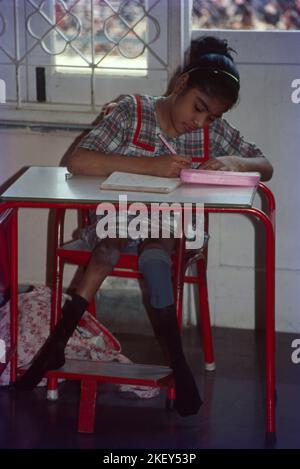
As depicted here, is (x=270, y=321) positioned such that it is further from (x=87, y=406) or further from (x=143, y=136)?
(x=143, y=136)

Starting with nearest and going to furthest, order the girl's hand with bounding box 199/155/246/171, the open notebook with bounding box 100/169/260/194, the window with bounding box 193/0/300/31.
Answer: the open notebook with bounding box 100/169/260/194 → the girl's hand with bounding box 199/155/246/171 → the window with bounding box 193/0/300/31

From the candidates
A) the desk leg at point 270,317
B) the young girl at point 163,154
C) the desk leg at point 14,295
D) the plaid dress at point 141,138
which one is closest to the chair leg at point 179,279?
the young girl at point 163,154

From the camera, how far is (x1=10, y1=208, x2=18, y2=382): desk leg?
8.73 ft

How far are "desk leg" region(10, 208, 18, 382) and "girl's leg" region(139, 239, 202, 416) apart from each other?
40 cm

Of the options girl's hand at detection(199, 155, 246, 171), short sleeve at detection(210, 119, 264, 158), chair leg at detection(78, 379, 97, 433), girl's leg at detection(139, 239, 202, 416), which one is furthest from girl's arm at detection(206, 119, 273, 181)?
chair leg at detection(78, 379, 97, 433)

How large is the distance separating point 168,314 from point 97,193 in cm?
41

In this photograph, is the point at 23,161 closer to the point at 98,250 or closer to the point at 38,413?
the point at 98,250

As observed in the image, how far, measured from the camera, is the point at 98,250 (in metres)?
2.62

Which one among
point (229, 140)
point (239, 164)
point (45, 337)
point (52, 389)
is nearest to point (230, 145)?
point (229, 140)

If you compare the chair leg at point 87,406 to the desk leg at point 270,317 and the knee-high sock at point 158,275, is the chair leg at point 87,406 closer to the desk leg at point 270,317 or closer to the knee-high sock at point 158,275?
the knee-high sock at point 158,275

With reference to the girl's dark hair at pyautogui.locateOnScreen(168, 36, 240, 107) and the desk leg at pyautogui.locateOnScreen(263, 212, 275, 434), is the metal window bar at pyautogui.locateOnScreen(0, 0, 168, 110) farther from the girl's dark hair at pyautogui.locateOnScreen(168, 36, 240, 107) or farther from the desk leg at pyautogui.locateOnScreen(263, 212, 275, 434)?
the desk leg at pyautogui.locateOnScreen(263, 212, 275, 434)

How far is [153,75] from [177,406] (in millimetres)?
1262

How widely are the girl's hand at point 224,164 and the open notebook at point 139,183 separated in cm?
13

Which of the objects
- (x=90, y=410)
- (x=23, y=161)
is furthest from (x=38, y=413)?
(x=23, y=161)
